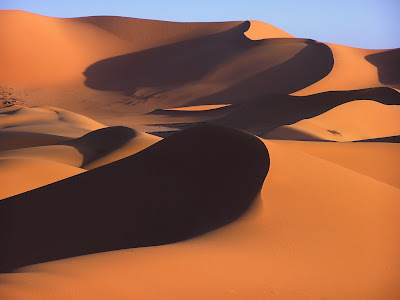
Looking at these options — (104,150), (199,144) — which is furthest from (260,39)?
(199,144)

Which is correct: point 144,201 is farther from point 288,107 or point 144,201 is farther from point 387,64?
point 387,64

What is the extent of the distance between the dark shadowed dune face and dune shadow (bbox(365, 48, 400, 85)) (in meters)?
32.6

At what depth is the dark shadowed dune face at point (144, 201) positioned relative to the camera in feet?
24.2

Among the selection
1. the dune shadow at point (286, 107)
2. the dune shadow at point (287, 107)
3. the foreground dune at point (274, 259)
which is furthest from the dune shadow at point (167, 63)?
the foreground dune at point (274, 259)

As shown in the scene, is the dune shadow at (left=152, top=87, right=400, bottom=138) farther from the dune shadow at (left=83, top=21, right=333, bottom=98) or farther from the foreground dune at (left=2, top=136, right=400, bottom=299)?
the foreground dune at (left=2, top=136, right=400, bottom=299)

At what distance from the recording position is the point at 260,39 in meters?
50.0

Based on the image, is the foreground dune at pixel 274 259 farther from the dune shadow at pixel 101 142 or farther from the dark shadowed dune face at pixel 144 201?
the dune shadow at pixel 101 142

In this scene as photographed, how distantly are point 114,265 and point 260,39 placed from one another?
46274mm

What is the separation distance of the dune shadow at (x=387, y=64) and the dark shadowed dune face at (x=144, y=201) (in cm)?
3259

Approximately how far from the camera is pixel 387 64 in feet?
142

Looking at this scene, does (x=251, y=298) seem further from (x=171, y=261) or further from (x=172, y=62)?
(x=172, y=62)

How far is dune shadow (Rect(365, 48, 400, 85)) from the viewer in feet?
132

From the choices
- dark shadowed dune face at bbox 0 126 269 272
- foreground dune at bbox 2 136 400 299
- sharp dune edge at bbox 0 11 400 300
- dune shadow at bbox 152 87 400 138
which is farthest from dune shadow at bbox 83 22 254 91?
foreground dune at bbox 2 136 400 299

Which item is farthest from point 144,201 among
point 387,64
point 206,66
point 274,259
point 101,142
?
point 206,66
